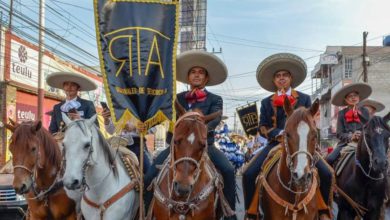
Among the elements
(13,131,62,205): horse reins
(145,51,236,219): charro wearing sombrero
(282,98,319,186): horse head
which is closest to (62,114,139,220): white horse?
(145,51,236,219): charro wearing sombrero

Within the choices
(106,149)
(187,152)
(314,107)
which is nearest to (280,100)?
(314,107)

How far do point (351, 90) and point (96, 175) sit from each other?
18.2 ft

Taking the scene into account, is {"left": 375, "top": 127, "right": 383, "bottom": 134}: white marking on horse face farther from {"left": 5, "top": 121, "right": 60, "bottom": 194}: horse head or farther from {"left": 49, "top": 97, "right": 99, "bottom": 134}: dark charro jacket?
{"left": 5, "top": 121, "right": 60, "bottom": 194}: horse head

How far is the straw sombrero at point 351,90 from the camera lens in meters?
8.95

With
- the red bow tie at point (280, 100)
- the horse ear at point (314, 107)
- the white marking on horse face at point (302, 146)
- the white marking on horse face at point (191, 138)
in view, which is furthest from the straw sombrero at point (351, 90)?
the white marking on horse face at point (191, 138)

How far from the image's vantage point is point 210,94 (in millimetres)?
6492

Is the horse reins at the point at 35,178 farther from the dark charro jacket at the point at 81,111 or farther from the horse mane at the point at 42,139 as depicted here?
the dark charro jacket at the point at 81,111

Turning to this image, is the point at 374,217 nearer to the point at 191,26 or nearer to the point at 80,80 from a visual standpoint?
the point at 80,80

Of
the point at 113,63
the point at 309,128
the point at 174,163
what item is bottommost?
the point at 174,163

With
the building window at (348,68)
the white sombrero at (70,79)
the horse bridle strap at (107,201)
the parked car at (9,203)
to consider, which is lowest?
the parked car at (9,203)

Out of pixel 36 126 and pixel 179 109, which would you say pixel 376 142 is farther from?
pixel 36 126

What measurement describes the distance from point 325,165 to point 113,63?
3257 mm

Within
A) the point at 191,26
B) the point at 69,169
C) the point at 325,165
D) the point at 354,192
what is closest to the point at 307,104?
the point at 325,165

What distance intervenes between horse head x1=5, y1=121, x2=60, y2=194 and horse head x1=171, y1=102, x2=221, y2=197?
2.11m
